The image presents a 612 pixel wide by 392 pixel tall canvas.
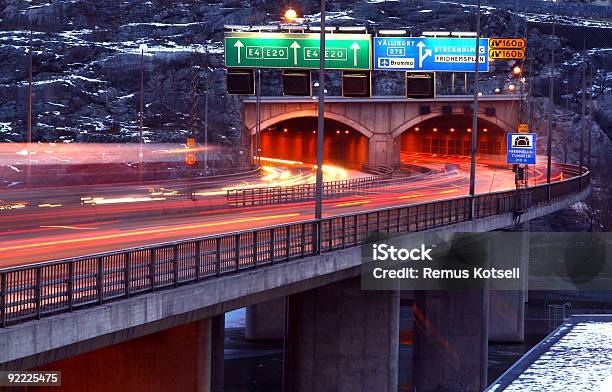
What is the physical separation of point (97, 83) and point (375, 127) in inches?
1308

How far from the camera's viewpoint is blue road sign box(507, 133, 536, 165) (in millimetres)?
55819

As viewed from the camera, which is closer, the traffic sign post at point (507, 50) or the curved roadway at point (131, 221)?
the curved roadway at point (131, 221)

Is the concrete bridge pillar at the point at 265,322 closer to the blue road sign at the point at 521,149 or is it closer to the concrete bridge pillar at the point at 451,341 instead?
the concrete bridge pillar at the point at 451,341

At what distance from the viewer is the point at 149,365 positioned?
29.1 metres

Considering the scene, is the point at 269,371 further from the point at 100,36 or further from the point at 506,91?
the point at 100,36

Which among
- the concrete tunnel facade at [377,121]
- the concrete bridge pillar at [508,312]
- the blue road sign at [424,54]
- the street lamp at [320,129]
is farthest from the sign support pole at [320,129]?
the concrete tunnel facade at [377,121]

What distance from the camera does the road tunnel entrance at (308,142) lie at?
13625 centimetres

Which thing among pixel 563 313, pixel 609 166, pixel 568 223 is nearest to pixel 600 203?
pixel 568 223

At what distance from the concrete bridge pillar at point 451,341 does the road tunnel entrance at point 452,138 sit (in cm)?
7531

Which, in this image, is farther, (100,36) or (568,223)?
(100,36)

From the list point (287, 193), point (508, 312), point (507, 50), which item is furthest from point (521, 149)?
point (508, 312)

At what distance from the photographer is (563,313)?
78.2 meters

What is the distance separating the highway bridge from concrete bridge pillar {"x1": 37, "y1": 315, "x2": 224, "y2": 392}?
0.11ft

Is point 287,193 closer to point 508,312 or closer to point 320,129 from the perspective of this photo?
point 508,312
